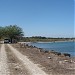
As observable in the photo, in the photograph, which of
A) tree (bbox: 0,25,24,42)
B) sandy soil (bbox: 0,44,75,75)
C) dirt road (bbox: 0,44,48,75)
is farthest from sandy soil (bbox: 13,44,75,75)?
tree (bbox: 0,25,24,42)

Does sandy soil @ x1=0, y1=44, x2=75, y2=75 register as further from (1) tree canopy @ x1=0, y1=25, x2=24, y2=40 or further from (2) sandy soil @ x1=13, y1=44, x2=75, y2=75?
(1) tree canopy @ x1=0, y1=25, x2=24, y2=40

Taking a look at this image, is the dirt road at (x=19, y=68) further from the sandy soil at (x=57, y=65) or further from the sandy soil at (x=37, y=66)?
the sandy soil at (x=57, y=65)

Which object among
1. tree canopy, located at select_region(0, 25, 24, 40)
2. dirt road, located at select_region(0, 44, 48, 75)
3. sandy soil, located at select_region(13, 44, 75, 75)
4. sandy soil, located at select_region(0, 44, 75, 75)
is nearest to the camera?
dirt road, located at select_region(0, 44, 48, 75)

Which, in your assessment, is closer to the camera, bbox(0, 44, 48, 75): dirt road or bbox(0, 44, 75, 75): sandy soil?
bbox(0, 44, 48, 75): dirt road

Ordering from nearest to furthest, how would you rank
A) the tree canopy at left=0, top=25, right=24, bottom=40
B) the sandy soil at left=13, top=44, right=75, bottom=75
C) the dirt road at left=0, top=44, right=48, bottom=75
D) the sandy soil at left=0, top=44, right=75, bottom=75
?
the dirt road at left=0, top=44, right=48, bottom=75 → the sandy soil at left=0, top=44, right=75, bottom=75 → the sandy soil at left=13, top=44, right=75, bottom=75 → the tree canopy at left=0, top=25, right=24, bottom=40

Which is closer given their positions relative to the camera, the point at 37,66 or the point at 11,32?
the point at 37,66

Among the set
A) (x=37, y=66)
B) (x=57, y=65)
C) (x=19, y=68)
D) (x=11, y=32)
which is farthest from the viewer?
(x=11, y=32)

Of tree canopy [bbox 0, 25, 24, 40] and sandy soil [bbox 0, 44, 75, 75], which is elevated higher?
tree canopy [bbox 0, 25, 24, 40]

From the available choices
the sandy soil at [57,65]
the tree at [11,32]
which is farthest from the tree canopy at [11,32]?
the sandy soil at [57,65]

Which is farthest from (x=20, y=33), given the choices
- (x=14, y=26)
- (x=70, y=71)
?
(x=70, y=71)

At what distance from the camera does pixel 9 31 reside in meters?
110

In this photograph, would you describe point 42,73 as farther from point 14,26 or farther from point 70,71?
point 14,26

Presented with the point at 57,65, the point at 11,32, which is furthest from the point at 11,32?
the point at 57,65

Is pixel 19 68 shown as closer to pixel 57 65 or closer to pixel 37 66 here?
pixel 37 66
